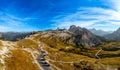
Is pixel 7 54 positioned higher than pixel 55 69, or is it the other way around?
pixel 7 54

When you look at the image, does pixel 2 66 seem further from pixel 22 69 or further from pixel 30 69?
pixel 30 69

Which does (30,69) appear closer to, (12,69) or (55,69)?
(12,69)

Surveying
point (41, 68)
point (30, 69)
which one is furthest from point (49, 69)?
point (30, 69)

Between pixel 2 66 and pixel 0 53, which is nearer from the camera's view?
pixel 2 66

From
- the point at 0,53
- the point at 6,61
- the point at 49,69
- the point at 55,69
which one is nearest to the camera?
the point at 6,61

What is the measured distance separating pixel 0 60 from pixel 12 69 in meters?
12.4

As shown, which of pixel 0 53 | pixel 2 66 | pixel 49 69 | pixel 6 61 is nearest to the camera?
pixel 2 66

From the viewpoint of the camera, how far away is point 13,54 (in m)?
186

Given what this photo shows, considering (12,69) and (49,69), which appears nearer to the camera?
(12,69)

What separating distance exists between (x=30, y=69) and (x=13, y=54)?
1007 inches

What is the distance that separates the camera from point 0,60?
157 metres

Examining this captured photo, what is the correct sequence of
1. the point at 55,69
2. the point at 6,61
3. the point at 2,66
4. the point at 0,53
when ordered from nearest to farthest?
the point at 2,66, the point at 6,61, the point at 0,53, the point at 55,69

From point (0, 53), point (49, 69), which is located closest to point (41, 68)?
point (49, 69)

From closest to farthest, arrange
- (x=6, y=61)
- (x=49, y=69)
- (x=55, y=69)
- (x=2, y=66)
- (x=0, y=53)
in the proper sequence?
(x=2, y=66)
(x=6, y=61)
(x=0, y=53)
(x=49, y=69)
(x=55, y=69)
